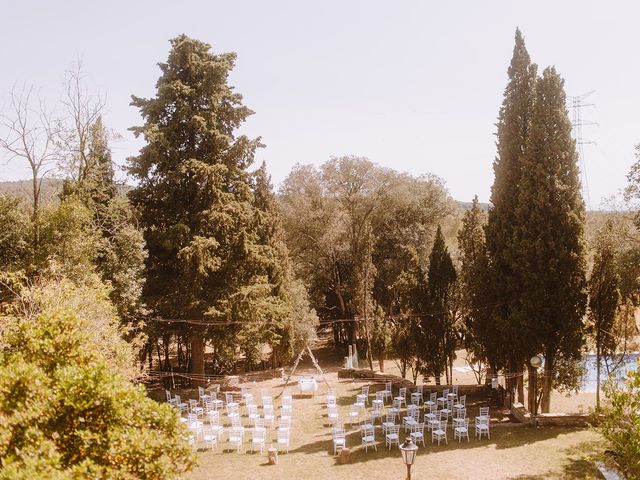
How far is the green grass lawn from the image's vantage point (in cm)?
1321

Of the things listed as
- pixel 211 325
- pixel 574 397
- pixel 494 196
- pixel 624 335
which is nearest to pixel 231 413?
pixel 211 325

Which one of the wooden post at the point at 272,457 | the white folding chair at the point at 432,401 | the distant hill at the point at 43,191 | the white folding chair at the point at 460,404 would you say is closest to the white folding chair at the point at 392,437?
the white folding chair at the point at 460,404

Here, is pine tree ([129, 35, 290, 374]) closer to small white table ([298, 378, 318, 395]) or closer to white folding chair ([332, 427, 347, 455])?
small white table ([298, 378, 318, 395])

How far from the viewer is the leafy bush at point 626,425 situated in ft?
22.1

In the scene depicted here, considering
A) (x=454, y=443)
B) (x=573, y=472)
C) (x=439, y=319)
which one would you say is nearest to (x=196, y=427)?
(x=454, y=443)

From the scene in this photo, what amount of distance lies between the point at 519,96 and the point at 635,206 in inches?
247

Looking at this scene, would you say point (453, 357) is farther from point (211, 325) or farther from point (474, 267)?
point (211, 325)

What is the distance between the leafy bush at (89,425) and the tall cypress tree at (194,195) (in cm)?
1520

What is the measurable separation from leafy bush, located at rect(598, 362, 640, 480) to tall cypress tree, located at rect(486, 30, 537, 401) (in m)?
10.7

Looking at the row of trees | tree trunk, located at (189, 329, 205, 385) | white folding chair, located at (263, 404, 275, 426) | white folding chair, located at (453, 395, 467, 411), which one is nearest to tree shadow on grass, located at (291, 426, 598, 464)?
white folding chair, located at (453, 395, 467, 411)

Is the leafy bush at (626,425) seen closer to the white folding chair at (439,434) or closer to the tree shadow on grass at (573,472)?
the tree shadow on grass at (573,472)

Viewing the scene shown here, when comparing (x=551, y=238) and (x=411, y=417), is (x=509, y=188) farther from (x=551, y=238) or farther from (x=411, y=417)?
(x=411, y=417)

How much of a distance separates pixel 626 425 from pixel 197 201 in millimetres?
19497

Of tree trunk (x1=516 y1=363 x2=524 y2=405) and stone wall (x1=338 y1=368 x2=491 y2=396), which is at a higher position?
tree trunk (x1=516 y1=363 x2=524 y2=405)
